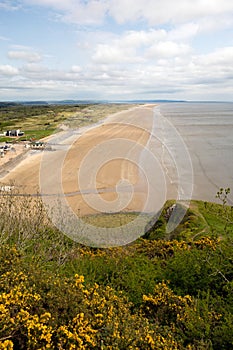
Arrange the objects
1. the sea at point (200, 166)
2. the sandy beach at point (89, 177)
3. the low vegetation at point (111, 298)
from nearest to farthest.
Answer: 1. the low vegetation at point (111, 298)
2. the sandy beach at point (89, 177)
3. the sea at point (200, 166)

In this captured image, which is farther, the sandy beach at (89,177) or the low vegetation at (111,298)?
the sandy beach at (89,177)

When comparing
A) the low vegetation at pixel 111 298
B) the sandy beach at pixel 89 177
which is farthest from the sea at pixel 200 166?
the low vegetation at pixel 111 298

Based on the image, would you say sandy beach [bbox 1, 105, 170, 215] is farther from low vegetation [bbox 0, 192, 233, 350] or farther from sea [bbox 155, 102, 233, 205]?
low vegetation [bbox 0, 192, 233, 350]

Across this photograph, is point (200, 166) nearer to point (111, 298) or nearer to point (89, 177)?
point (89, 177)

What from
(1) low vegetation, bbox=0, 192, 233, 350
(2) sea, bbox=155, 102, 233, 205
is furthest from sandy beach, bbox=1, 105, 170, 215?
(1) low vegetation, bbox=0, 192, 233, 350

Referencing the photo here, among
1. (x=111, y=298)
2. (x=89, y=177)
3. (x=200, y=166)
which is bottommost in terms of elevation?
(x=89, y=177)

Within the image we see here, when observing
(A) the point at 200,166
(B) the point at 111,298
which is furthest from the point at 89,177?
(B) the point at 111,298

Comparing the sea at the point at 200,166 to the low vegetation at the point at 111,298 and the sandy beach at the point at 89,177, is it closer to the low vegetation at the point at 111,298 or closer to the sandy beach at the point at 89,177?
the sandy beach at the point at 89,177
